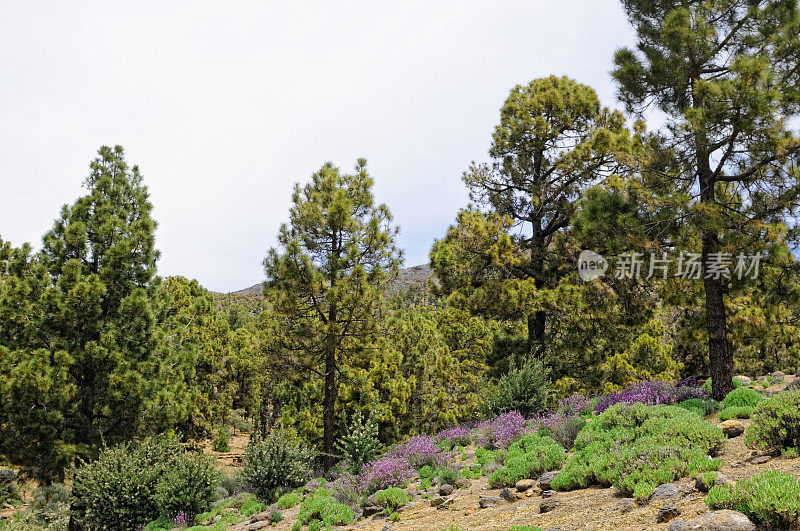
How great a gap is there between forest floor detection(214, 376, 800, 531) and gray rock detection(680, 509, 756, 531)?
41 cm

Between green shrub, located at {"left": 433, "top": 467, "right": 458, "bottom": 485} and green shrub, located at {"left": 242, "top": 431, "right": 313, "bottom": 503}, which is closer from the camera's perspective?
green shrub, located at {"left": 433, "top": 467, "right": 458, "bottom": 485}

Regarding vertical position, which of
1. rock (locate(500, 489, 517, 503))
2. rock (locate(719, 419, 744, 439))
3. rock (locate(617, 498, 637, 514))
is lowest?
rock (locate(500, 489, 517, 503))

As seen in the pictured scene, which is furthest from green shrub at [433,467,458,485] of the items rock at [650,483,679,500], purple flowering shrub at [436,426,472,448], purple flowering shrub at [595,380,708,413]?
purple flowering shrub at [595,380,708,413]

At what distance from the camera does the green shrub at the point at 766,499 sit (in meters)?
3.75

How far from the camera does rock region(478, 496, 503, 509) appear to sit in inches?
274

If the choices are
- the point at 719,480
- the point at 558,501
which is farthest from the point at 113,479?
the point at 719,480

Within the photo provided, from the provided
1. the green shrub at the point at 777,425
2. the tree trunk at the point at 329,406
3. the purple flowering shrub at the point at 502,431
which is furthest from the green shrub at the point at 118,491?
the green shrub at the point at 777,425

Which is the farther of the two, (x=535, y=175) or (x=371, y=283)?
(x=535, y=175)

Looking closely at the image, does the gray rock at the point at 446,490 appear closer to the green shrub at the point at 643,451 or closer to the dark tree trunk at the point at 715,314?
the green shrub at the point at 643,451

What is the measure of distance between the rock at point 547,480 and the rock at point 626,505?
160cm

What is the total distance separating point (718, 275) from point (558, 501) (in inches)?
291

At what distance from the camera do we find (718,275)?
10.6m

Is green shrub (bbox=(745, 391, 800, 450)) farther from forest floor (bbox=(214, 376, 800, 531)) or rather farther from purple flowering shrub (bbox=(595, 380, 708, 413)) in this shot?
purple flowering shrub (bbox=(595, 380, 708, 413))

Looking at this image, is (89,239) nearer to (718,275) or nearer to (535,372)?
(535,372)
